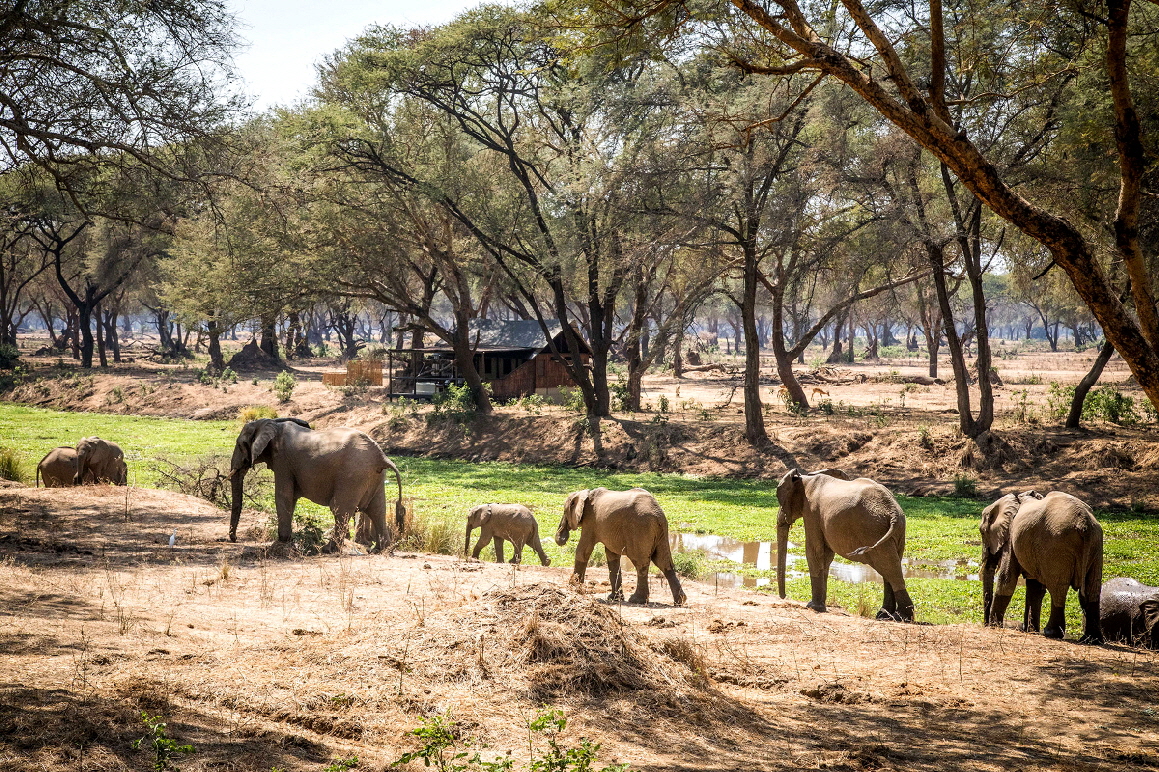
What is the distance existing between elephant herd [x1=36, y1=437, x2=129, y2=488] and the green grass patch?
2.69m

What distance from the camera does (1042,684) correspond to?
23.9ft

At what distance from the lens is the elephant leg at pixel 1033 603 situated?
977 cm

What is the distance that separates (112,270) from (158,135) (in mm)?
43203

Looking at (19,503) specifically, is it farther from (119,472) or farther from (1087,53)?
(1087,53)

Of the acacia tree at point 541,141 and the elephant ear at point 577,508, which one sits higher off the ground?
the acacia tree at point 541,141

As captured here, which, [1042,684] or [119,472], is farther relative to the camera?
[119,472]

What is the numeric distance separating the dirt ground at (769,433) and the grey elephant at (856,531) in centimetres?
1172

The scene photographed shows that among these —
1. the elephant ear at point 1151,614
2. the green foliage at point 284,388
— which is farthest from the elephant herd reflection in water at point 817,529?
the green foliage at point 284,388

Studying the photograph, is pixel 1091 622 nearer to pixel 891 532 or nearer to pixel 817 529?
pixel 891 532

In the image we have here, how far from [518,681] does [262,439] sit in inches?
297

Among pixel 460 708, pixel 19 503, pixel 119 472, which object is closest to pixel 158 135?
pixel 19 503

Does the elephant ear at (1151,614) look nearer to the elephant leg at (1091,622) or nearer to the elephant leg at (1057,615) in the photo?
the elephant leg at (1091,622)

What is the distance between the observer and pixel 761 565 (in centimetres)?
1585

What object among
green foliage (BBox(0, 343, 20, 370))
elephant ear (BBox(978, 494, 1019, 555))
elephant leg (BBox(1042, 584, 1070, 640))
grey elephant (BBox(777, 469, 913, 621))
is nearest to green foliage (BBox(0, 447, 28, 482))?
grey elephant (BBox(777, 469, 913, 621))
